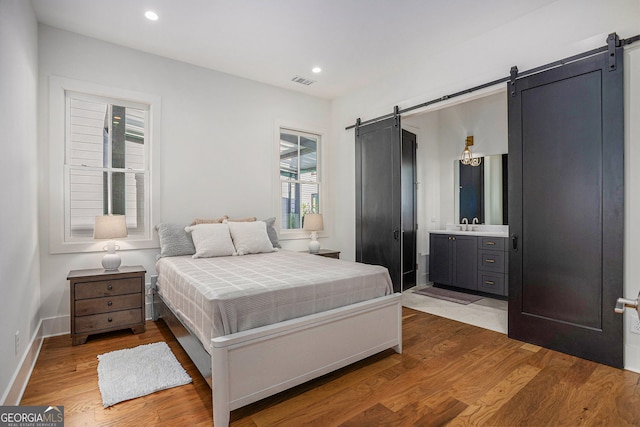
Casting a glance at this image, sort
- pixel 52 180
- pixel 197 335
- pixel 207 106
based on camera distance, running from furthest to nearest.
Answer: pixel 207 106, pixel 52 180, pixel 197 335

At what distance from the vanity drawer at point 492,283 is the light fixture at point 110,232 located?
171 inches

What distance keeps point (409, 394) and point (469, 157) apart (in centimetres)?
398

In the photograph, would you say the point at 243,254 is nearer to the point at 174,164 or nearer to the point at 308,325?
the point at 174,164

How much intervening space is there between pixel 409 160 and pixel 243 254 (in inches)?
114

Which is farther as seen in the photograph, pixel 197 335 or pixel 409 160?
pixel 409 160

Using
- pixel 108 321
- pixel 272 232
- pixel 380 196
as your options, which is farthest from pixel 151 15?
pixel 380 196

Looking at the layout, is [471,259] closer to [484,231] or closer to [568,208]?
[484,231]

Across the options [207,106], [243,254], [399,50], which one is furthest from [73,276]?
[399,50]

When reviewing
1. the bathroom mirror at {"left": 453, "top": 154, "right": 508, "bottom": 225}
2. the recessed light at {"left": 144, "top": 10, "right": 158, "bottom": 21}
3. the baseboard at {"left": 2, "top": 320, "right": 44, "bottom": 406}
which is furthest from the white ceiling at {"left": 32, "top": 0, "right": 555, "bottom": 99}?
the baseboard at {"left": 2, "top": 320, "right": 44, "bottom": 406}

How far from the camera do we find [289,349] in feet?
6.48

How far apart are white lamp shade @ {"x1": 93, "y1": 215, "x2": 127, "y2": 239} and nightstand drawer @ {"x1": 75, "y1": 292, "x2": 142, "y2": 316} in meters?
0.56

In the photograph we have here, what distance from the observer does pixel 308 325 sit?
6.75ft

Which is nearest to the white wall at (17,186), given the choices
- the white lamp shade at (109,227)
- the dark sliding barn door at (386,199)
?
the white lamp shade at (109,227)

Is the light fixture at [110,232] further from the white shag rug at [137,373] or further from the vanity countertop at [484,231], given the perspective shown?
the vanity countertop at [484,231]
